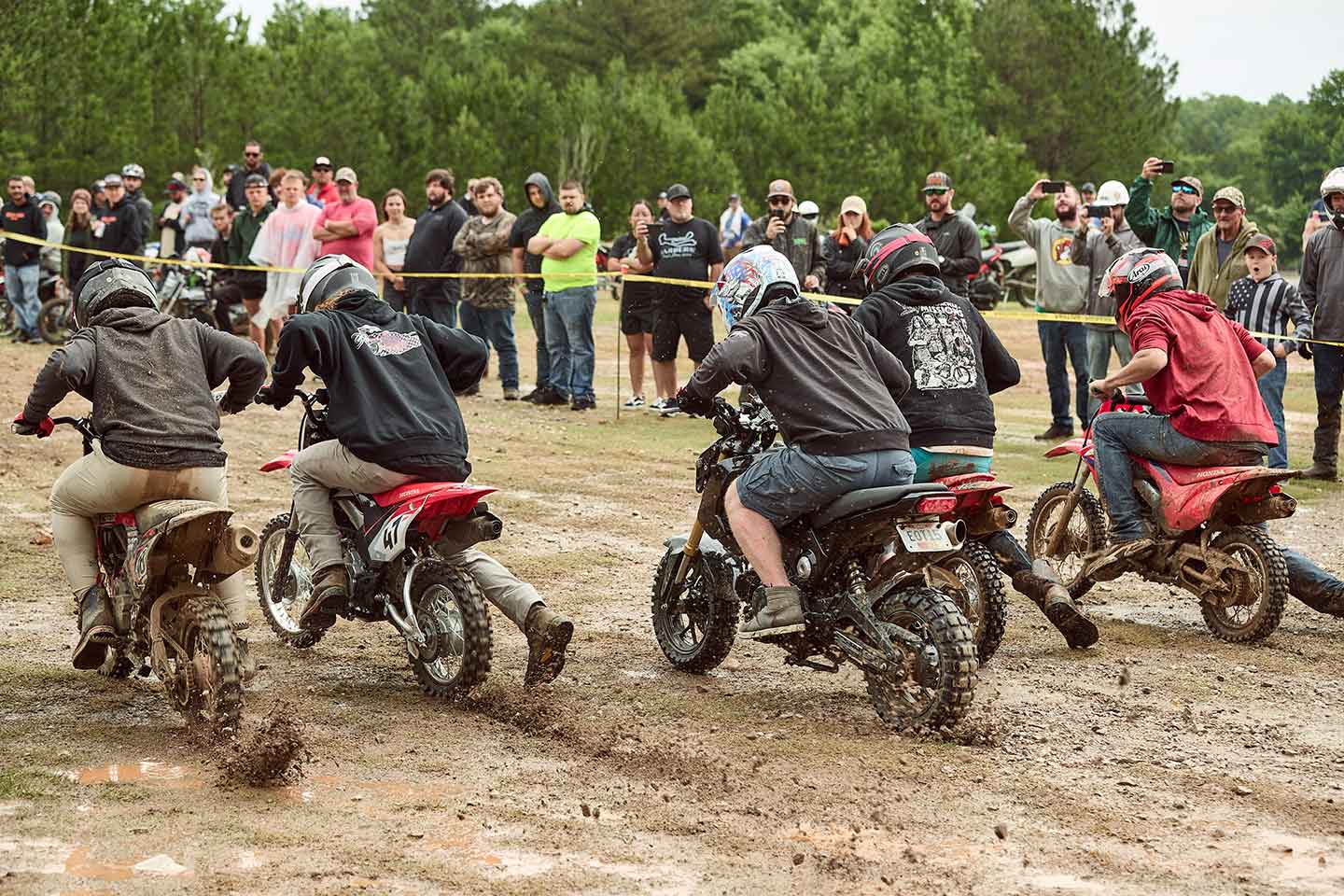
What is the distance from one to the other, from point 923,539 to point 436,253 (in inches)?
440

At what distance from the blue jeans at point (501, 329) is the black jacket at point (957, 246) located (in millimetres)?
4692

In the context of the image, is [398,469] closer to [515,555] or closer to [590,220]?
[515,555]

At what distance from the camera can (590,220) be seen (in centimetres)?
1606

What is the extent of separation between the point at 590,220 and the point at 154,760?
10597 millimetres

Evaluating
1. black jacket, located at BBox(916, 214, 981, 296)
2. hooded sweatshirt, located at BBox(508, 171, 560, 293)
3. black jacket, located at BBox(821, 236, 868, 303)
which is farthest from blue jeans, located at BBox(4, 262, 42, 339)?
black jacket, located at BBox(916, 214, 981, 296)

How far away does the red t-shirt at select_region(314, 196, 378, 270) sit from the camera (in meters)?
17.4

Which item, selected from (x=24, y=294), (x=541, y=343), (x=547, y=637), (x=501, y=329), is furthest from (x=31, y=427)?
(x=24, y=294)

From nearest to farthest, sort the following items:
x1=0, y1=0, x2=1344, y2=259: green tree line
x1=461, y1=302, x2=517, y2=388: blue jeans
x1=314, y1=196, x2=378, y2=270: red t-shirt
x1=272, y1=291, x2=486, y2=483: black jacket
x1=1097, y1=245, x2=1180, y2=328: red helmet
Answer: x1=272, y1=291, x2=486, y2=483: black jacket, x1=1097, y1=245, x2=1180, y2=328: red helmet, x1=461, y1=302, x2=517, y2=388: blue jeans, x1=314, y1=196, x2=378, y2=270: red t-shirt, x1=0, y1=0, x2=1344, y2=259: green tree line

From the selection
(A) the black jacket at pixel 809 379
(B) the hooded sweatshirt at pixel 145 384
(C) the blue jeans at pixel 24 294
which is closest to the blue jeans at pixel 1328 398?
(A) the black jacket at pixel 809 379

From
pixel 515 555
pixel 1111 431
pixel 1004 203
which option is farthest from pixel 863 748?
Answer: pixel 1004 203

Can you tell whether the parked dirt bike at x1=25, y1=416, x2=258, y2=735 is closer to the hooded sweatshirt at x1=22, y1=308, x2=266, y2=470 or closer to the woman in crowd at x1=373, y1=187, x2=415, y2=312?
the hooded sweatshirt at x1=22, y1=308, x2=266, y2=470

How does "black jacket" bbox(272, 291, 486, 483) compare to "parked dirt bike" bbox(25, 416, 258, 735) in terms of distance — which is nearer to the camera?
"parked dirt bike" bbox(25, 416, 258, 735)

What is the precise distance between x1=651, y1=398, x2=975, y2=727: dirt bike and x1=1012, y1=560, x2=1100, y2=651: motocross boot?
35.1 inches

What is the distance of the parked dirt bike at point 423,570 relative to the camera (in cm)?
664
